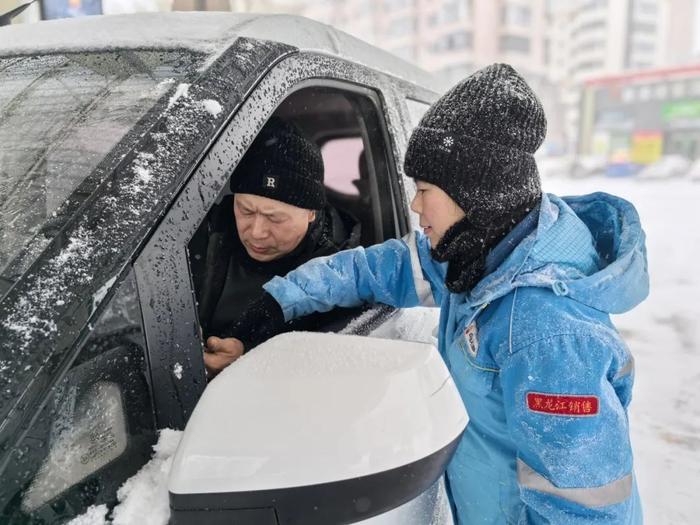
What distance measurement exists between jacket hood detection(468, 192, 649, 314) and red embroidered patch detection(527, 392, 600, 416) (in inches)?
8.1

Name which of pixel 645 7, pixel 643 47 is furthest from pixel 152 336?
pixel 643 47

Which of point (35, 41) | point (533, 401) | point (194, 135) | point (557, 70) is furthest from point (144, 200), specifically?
point (557, 70)

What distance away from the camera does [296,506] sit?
28.5 inches

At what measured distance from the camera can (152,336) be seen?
937mm

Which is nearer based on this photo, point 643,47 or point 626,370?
point 626,370

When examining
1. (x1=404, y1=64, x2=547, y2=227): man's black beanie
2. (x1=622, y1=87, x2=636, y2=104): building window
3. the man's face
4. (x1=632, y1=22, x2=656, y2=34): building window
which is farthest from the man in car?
(x1=632, y1=22, x2=656, y2=34): building window

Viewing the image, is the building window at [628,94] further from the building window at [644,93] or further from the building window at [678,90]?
the building window at [678,90]

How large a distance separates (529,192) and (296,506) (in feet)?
3.19

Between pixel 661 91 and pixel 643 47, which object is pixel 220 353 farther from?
pixel 643 47

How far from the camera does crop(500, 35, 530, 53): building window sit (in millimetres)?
52188

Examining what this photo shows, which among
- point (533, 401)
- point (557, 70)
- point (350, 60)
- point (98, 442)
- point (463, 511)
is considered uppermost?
point (350, 60)

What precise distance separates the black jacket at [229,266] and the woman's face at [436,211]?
401 mm

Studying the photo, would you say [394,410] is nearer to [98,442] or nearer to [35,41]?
[98,442]

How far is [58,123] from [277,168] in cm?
81
